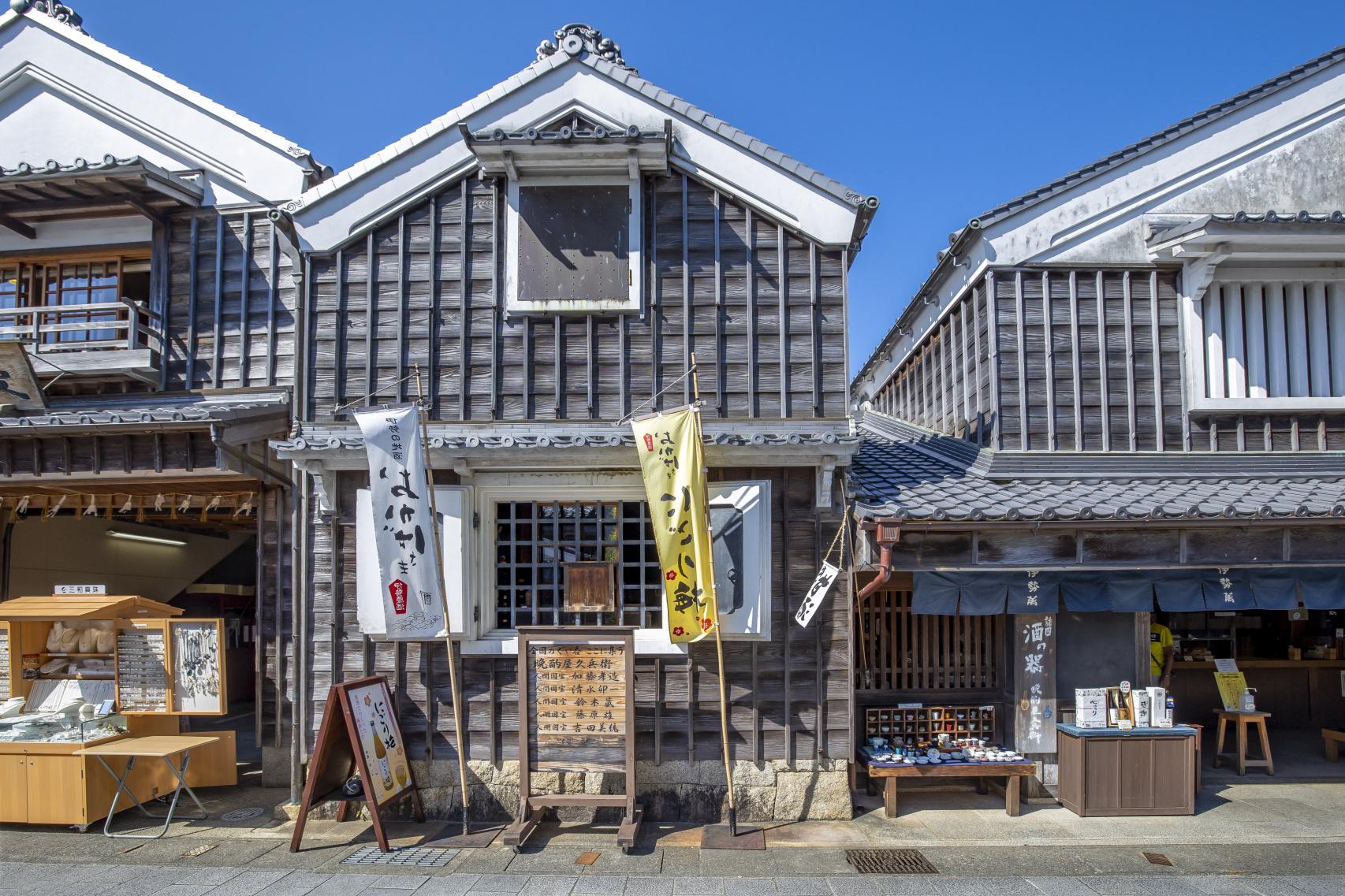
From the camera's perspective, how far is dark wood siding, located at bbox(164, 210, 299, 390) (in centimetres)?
1138

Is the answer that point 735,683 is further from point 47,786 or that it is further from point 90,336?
point 90,336

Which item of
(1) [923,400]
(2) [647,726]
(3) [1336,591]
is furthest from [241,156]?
(3) [1336,591]

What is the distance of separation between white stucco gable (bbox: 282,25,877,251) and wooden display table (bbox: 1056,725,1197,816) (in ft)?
21.5

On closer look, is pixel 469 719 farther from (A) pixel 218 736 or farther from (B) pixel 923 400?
(B) pixel 923 400

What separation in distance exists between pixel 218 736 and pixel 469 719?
3.44 metres

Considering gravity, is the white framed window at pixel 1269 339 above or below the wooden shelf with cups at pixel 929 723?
above

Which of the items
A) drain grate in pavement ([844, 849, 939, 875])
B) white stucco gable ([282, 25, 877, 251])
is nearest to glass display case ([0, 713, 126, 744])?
white stucco gable ([282, 25, 877, 251])

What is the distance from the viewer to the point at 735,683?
30.4 ft

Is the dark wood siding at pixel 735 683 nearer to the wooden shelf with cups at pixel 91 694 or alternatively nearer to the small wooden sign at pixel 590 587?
the small wooden sign at pixel 590 587

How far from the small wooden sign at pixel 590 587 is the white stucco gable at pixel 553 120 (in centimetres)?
465

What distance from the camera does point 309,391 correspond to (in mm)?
9773

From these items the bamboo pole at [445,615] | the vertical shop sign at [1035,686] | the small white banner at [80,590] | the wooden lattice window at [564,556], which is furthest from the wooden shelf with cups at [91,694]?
the vertical shop sign at [1035,686]

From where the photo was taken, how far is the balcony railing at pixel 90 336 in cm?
1124

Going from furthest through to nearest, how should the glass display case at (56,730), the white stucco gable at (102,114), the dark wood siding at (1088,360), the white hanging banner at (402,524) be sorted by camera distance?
the white stucco gable at (102,114) → the dark wood siding at (1088,360) → the glass display case at (56,730) → the white hanging banner at (402,524)
